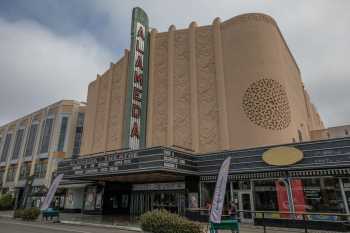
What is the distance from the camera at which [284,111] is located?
23781mm

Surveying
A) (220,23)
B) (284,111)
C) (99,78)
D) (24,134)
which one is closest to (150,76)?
(220,23)

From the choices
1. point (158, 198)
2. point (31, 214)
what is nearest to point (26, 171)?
point (31, 214)

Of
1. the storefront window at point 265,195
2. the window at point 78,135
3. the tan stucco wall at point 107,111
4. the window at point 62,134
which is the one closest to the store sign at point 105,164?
the tan stucco wall at point 107,111

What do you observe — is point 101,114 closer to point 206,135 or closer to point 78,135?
point 78,135

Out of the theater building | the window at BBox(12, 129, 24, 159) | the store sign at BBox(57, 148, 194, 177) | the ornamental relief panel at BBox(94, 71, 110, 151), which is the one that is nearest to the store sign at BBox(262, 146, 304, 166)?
the theater building

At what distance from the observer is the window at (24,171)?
48628 mm

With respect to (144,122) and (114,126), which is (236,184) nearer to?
(144,122)

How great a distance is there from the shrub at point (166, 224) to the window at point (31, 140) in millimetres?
46915

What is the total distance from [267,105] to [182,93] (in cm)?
901

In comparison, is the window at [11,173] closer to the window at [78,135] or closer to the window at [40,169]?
the window at [40,169]

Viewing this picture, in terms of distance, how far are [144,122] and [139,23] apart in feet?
36.2

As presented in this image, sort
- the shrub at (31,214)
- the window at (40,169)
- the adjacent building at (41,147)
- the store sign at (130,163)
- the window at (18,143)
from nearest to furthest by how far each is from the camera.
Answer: the store sign at (130,163)
the shrub at (31,214)
the adjacent building at (41,147)
the window at (40,169)
the window at (18,143)

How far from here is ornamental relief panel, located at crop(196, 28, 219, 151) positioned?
2472 cm

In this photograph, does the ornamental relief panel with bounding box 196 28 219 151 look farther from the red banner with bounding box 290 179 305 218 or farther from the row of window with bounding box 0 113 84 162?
the row of window with bounding box 0 113 84 162
